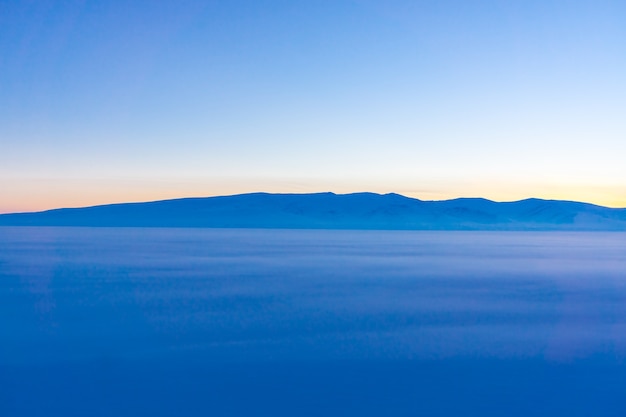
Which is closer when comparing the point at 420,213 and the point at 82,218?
the point at 420,213

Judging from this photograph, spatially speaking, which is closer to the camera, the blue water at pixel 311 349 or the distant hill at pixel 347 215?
the blue water at pixel 311 349

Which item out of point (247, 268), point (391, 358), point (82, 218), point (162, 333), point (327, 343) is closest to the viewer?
point (391, 358)

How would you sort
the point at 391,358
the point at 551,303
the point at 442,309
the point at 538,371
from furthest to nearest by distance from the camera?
the point at 551,303, the point at 442,309, the point at 391,358, the point at 538,371

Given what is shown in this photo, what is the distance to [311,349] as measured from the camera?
6.64 m

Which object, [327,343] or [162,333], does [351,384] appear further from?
[162,333]

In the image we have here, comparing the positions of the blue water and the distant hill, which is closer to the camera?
the blue water

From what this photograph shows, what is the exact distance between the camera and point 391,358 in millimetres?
6219

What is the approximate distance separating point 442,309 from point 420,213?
387 ft

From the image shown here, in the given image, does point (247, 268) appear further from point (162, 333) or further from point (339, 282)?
point (162, 333)

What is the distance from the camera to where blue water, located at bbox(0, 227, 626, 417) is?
480 centimetres

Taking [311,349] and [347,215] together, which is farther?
[347,215]

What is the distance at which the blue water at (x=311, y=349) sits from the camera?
4797 millimetres

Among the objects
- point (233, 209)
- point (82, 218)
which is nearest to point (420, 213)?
point (233, 209)

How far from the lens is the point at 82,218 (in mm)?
135125
